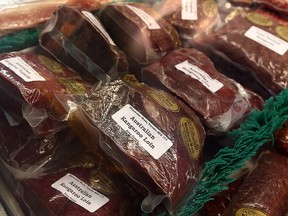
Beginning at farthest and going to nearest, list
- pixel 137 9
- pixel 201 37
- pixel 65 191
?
pixel 201 37 → pixel 137 9 → pixel 65 191

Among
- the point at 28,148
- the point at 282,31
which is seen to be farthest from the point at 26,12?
the point at 282,31

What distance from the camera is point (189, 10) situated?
5.41 ft

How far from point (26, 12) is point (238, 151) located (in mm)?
861

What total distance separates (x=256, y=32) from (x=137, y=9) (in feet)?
1.47

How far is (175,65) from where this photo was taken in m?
1.30

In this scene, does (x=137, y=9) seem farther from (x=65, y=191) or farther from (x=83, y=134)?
(x=65, y=191)

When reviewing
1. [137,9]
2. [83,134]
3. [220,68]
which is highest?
[137,9]

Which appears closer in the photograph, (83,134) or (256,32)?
(83,134)

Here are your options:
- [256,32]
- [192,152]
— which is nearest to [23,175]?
[192,152]

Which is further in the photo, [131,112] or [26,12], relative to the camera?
[26,12]

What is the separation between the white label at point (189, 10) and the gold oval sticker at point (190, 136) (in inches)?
26.0

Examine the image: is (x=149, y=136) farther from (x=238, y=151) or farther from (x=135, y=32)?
(x=135, y=32)

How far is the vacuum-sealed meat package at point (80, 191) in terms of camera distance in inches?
38.9

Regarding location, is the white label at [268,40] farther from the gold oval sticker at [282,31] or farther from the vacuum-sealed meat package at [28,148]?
the vacuum-sealed meat package at [28,148]
